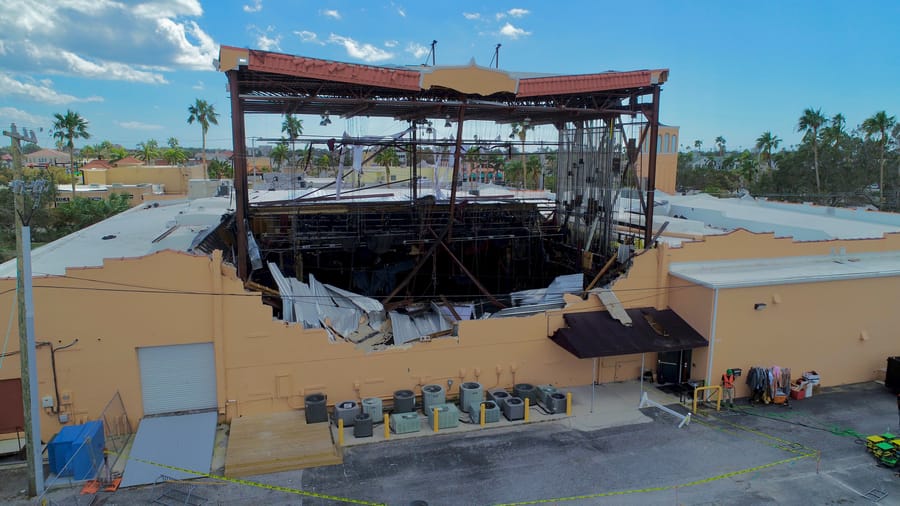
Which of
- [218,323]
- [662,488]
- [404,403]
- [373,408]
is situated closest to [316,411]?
[373,408]

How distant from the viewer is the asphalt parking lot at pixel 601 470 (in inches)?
498

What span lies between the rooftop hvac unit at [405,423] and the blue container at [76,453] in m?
7.11

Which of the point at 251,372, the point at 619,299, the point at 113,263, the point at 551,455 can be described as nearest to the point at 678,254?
the point at 619,299

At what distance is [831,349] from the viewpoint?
1912 centimetres

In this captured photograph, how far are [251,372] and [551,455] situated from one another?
8.51 metres

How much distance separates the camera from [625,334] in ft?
58.2

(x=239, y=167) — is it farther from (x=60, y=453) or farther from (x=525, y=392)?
(x=525, y=392)

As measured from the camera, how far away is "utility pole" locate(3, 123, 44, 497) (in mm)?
11242

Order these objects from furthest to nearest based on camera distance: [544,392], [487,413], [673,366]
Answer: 1. [673,366]
2. [544,392]
3. [487,413]

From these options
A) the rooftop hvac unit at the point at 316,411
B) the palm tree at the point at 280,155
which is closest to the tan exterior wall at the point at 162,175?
the palm tree at the point at 280,155

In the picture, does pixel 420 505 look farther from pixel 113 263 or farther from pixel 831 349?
pixel 831 349

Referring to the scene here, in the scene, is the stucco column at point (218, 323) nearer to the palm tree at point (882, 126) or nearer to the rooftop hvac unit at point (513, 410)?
the rooftop hvac unit at point (513, 410)

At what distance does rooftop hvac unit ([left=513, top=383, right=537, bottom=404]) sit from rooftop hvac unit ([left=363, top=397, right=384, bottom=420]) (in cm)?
426

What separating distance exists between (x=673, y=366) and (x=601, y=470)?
6.46 metres
